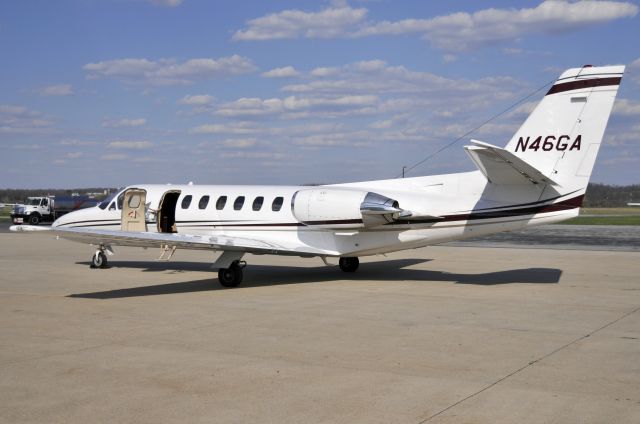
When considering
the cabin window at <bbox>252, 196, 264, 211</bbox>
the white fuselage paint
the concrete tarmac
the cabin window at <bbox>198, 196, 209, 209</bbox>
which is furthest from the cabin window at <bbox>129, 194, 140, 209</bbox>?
the cabin window at <bbox>252, 196, 264, 211</bbox>

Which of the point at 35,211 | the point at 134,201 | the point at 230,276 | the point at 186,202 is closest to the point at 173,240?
the point at 230,276

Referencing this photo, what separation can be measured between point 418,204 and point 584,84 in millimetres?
4729

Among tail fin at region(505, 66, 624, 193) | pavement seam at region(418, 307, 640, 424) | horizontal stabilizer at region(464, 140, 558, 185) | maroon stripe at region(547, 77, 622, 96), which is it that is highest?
maroon stripe at region(547, 77, 622, 96)

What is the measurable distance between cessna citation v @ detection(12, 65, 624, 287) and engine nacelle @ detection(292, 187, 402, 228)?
26 mm

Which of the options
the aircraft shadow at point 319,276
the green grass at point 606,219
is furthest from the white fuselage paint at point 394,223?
the green grass at point 606,219

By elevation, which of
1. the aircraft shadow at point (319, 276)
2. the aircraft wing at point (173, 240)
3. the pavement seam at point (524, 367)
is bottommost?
the pavement seam at point (524, 367)

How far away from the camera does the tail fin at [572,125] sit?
16344mm

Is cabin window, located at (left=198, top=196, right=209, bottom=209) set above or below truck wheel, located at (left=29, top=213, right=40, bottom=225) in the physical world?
above

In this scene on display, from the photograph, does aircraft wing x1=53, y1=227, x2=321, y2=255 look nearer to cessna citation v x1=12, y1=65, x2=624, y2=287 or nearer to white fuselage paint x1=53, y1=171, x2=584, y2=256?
cessna citation v x1=12, y1=65, x2=624, y2=287

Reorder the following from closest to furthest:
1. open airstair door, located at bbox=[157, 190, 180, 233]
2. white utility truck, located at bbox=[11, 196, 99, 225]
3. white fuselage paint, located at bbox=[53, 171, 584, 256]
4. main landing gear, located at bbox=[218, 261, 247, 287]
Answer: white fuselage paint, located at bbox=[53, 171, 584, 256] < main landing gear, located at bbox=[218, 261, 247, 287] < open airstair door, located at bbox=[157, 190, 180, 233] < white utility truck, located at bbox=[11, 196, 99, 225]

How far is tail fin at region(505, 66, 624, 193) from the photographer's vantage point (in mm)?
16344

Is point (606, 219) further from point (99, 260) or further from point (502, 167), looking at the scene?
point (99, 260)

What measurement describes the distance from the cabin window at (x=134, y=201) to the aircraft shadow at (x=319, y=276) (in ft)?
Answer: 7.03

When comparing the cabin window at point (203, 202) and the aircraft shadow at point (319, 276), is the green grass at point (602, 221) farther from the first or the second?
the cabin window at point (203, 202)
